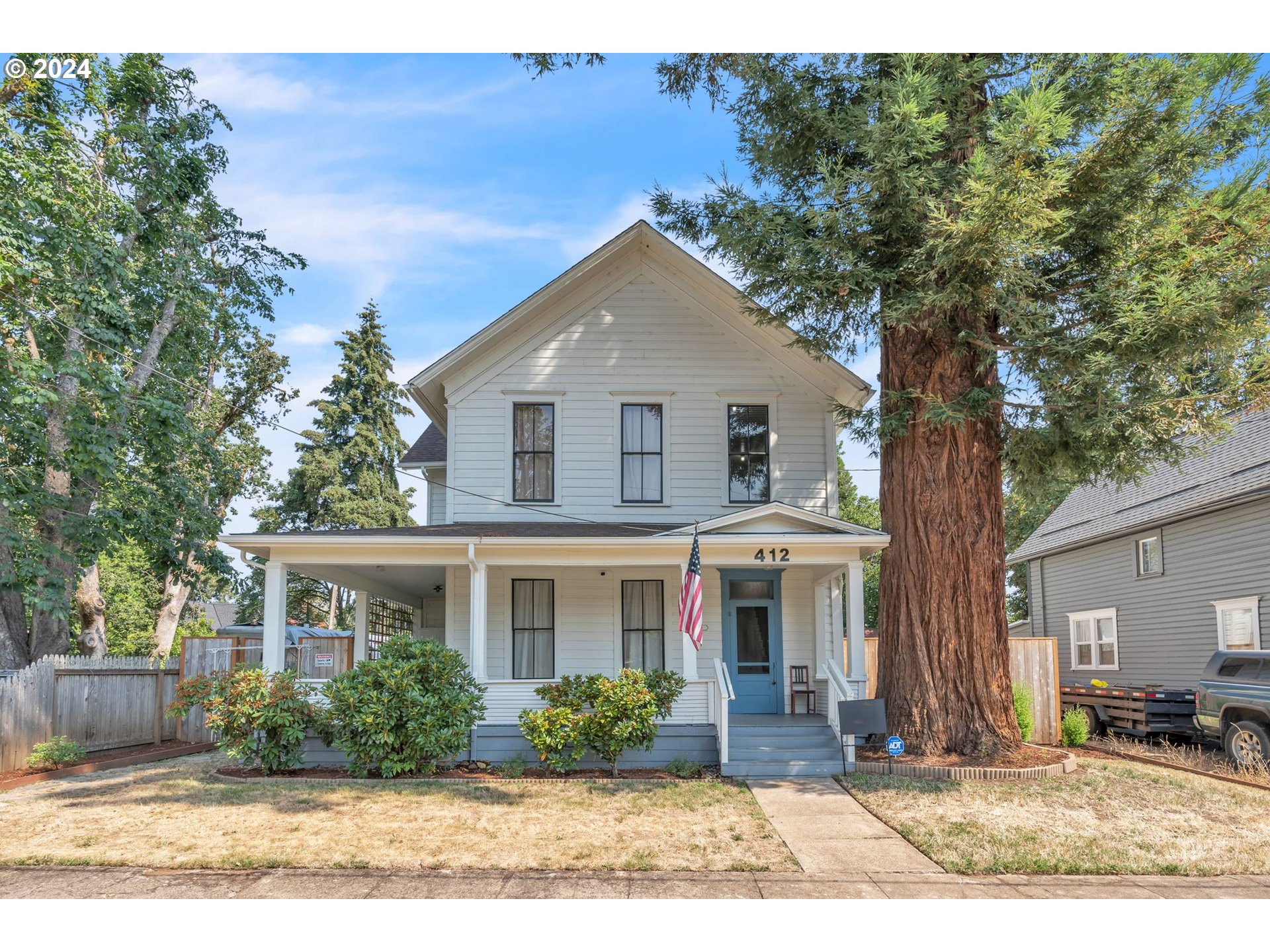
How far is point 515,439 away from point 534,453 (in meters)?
0.42

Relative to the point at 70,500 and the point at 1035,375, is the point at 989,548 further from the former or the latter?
the point at 70,500

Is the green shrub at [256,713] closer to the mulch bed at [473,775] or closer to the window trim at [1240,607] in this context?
the mulch bed at [473,775]

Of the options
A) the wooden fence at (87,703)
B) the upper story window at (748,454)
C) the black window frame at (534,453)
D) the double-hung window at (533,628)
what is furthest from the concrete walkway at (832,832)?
the wooden fence at (87,703)

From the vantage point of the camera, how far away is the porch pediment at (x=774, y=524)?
43.9ft

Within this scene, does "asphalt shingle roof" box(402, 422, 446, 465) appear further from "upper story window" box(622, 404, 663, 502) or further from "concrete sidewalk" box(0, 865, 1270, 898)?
"concrete sidewalk" box(0, 865, 1270, 898)

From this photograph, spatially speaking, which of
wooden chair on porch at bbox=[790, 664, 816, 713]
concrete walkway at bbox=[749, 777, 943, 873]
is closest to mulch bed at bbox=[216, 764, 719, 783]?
concrete walkway at bbox=[749, 777, 943, 873]

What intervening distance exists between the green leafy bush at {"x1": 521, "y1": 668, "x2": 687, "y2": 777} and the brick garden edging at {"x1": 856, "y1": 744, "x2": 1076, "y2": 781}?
118 inches

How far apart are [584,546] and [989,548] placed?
5.96m

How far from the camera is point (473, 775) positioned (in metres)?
12.3

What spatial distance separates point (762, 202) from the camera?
1299 cm

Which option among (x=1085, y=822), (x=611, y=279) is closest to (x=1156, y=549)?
(x=1085, y=822)

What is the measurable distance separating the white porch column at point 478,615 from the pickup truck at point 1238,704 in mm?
10790

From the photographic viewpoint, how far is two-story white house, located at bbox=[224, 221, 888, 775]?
1515 cm

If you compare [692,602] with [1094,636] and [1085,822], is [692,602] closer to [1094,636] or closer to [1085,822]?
[1085,822]
